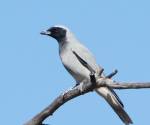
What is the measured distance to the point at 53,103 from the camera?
8727 millimetres

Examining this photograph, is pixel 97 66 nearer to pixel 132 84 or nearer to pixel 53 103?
pixel 53 103

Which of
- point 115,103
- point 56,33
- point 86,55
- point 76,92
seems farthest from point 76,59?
point 76,92

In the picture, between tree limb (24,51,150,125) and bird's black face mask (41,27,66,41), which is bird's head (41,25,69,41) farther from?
tree limb (24,51,150,125)

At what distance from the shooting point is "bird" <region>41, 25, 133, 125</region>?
1107 centimetres

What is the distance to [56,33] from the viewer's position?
1266 cm

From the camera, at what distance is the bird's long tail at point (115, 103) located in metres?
10.4

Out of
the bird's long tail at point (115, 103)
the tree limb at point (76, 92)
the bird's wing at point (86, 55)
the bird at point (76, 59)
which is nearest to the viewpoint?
the tree limb at point (76, 92)

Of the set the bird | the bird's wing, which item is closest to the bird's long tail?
the bird

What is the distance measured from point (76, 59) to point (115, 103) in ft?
4.32

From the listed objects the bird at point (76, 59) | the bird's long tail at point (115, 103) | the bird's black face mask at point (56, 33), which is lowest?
the bird's long tail at point (115, 103)

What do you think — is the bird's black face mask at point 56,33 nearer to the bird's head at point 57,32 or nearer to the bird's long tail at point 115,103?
the bird's head at point 57,32

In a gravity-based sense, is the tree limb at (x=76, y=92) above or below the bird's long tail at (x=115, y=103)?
above

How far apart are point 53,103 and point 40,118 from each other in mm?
273

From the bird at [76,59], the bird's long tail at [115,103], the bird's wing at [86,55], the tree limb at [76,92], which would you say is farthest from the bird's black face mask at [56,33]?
the tree limb at [76,92]
